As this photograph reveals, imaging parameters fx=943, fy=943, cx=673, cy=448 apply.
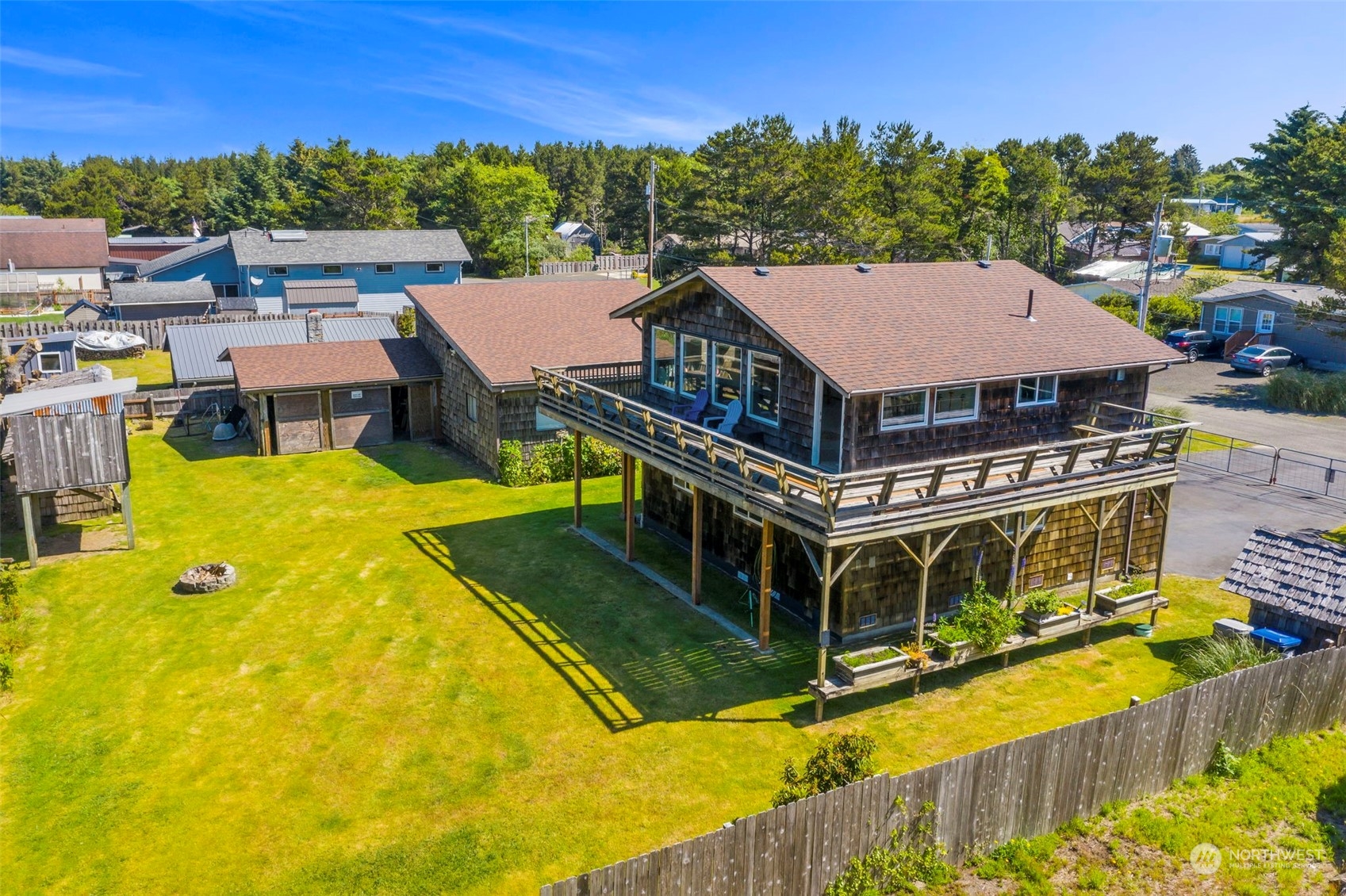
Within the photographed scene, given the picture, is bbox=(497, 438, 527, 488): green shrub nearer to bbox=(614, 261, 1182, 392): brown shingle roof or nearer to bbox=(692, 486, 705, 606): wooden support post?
bbox=(614, 261, 1182, 392): brown shingle roof

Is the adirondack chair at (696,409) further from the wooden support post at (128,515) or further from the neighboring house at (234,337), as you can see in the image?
the neighboring house at (234,337)

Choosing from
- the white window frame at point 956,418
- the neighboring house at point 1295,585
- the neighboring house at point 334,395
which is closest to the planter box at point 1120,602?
the neighboring house at point 1295,585

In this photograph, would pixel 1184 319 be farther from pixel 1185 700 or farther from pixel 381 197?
pixel 381 197

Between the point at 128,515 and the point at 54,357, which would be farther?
the point at 54,357

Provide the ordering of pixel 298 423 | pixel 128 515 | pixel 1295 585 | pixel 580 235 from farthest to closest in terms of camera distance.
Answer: pixel 580 235
pixel 298 423
pixel 128 515
pixel 1295 585

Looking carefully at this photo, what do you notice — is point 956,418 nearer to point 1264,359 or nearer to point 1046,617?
point 1046,617

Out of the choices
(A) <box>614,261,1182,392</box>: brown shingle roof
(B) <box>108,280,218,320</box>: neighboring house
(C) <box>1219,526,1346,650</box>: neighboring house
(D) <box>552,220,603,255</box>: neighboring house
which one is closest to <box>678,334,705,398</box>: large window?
(A) <box>614,261,1182,392</box>: brown shingle roof

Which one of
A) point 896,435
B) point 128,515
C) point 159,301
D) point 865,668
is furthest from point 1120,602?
point 159,301
